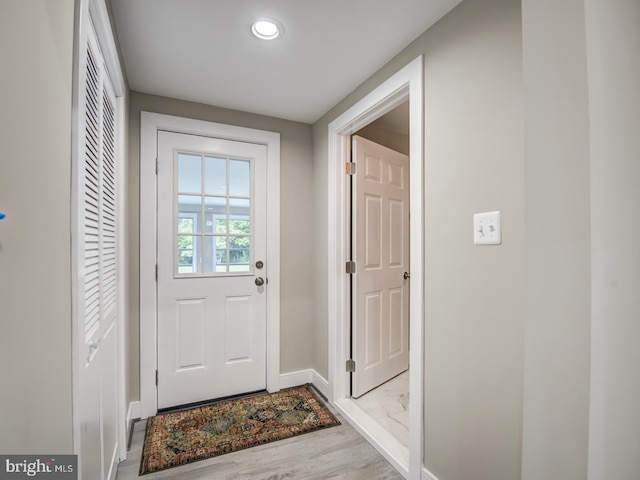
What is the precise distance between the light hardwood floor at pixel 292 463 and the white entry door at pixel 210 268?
571mm

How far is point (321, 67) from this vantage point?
1908 mm

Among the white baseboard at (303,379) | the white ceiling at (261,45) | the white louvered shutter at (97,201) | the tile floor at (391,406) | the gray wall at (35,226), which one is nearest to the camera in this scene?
the gray wall at (35,226)

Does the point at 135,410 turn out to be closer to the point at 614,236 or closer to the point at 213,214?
the point at 213,214

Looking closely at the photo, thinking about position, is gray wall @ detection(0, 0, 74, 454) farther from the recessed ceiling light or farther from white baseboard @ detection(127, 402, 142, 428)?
white baseboard @ detection(127, 402, 142, 428)

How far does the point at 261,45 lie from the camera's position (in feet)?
5.57

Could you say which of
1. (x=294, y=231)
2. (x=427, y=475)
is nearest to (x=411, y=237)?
(x=427, y=475)

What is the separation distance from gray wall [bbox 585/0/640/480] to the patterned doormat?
1.78 meters

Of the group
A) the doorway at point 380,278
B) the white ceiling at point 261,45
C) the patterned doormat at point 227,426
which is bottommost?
the patterned doormat at point 227,426

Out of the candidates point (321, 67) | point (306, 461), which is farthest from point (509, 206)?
point (306, 461)

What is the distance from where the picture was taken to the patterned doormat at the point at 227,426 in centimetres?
183

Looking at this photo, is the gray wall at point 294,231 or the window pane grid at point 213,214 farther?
the gray wall at point 294,231

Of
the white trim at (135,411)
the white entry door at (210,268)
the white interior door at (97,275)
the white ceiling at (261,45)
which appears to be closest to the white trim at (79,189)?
the white interior door at (97,275)

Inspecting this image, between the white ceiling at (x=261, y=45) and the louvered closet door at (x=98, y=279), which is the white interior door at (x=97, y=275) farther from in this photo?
the white ceiling at (x=261, y=45)

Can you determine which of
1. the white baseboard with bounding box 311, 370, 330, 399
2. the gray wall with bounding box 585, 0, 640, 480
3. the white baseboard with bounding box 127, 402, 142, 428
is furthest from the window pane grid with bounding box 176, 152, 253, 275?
the gray wall with bounding box 585, 0, 640, 480
